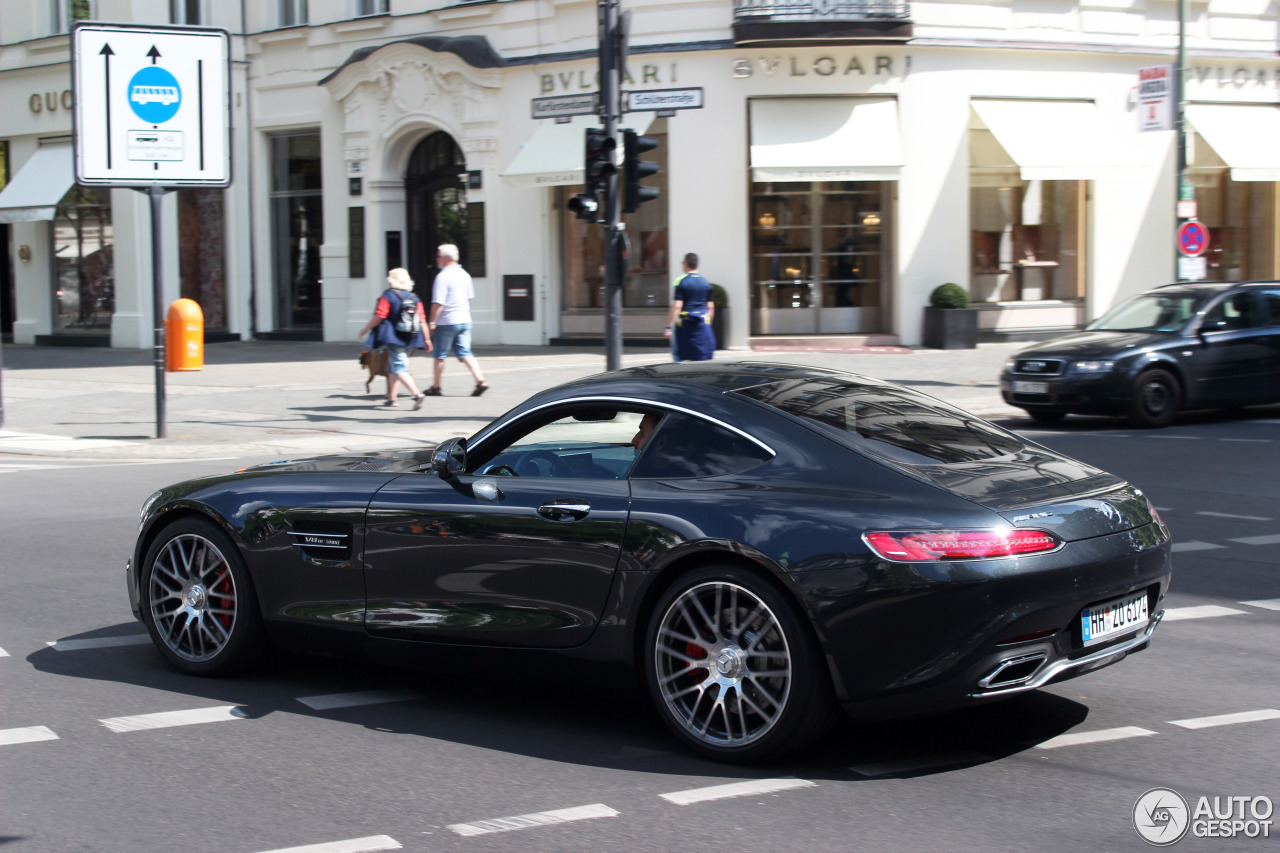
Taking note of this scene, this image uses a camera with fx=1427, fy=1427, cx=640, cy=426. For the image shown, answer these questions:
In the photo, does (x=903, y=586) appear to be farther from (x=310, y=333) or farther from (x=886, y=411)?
(x=310, y=333)

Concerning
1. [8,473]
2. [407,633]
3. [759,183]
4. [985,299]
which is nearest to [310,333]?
[759,183]

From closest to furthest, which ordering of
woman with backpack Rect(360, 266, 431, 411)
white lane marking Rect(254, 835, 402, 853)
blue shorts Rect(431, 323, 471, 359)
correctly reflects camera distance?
white lane marking Rect(254, 835, 402, 853), woman with backpack Rect(360, 266, 431, 411), blue shorts Rect(431, 323, 471, 359)

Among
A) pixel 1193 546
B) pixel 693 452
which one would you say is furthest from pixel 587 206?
pixel 693 452

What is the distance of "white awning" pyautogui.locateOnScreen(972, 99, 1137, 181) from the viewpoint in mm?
25000

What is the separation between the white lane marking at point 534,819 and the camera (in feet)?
13.8

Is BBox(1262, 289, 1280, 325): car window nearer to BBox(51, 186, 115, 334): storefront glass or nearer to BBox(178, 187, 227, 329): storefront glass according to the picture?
BBox(178, 187, 227, 329): storefront glass

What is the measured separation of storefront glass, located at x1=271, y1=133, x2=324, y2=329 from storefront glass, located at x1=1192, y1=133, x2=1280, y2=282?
17798mm

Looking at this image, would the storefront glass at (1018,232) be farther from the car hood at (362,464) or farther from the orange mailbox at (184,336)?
the car hood at (362,464)

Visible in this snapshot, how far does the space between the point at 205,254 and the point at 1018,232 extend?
16.8 meters

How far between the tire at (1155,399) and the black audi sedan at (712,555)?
10247mm

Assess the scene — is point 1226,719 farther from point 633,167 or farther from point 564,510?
point 633,167

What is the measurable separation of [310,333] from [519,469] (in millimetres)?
25116

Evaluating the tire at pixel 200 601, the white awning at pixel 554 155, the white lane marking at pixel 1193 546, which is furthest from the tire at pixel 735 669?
the white awning at pixel 554 155
